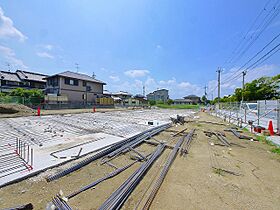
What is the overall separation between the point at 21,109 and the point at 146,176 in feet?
52.6

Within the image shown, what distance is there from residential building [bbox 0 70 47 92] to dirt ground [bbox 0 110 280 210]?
33.5m

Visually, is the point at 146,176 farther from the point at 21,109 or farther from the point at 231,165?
the point at 21,109

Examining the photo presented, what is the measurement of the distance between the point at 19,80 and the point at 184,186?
121 ft

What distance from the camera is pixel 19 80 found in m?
27.6

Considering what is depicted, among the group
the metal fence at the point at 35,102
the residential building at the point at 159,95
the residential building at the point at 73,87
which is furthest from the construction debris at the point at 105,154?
the residential building at the point at 159,95

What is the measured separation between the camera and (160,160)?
3477 mm

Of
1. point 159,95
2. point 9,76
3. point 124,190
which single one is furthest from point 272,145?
point 159,95

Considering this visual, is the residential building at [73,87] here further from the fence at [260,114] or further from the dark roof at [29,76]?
the fence at [260,114]

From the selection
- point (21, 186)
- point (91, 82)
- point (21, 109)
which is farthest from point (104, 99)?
point (21, 186)

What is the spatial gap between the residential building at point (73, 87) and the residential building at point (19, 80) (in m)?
8.60

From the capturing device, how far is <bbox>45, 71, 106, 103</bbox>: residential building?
74.3ft

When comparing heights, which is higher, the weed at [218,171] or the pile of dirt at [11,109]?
the pile of dirt at [11,109]

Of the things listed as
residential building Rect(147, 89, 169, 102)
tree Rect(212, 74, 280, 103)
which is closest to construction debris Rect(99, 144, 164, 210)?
tree Rect(212, 74, 280, 103)

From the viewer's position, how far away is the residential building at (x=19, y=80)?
2572 centimetres
